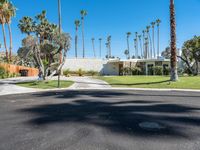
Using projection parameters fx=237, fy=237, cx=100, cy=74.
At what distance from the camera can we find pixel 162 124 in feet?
22.4

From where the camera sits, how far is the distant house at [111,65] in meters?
44.8

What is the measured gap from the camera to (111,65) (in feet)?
152

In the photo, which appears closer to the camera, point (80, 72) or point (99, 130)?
point (99, 130)

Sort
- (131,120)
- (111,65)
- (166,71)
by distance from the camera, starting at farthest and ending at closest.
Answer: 1. (111,65)
2. (166,71)
3. (131,120)

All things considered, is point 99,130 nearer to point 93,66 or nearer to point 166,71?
point 166,71

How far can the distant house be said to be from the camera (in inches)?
1762

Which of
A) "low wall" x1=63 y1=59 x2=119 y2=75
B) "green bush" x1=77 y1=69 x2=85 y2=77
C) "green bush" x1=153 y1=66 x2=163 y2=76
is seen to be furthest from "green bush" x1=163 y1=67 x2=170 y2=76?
"green bush" x1=77 y1=69 x2=85 y2=77

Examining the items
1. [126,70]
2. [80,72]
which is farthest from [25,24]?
[126,70]

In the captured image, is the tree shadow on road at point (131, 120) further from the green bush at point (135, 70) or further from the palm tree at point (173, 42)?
the green bush at point (135, 70)

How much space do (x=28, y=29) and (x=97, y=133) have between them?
39.7 meters

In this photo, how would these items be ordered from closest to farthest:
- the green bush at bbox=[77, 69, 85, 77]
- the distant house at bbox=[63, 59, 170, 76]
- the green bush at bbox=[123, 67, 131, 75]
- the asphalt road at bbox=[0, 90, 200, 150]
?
the asphalt road at bbox=[0, 90, 200, 150] → the green bush at bbox=[77, 69, 85, 77] → the green bush at bbox=[123, 67, 131, 75] → the distant house at bbox=[63, 59, 170, 76]

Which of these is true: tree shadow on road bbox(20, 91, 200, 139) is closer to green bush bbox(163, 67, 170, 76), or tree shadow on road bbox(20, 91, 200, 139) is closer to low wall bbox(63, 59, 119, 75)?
green bush bbox(163, 67, 170, 76)

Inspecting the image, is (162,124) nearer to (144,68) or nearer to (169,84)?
(169,84)

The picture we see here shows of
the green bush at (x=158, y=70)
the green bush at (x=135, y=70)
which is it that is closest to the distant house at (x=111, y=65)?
the green bush at (x=158, y=70)
